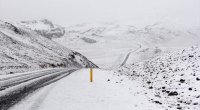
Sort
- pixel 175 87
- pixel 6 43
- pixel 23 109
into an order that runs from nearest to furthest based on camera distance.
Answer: pixel 23 109 < pixel 175 87 < pixel 6 43

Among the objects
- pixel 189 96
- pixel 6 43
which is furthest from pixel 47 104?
pixel 6 43

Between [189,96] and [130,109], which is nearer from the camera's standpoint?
[130,109]

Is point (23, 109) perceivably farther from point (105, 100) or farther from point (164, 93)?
point (164, 93)

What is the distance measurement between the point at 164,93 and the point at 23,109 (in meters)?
7.27

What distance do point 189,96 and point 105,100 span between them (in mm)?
3668

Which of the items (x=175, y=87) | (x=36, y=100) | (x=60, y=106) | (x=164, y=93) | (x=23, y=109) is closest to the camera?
(x=23, y=109)

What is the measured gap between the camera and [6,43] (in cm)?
6988

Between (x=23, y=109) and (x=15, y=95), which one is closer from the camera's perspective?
(x=23, y=109)

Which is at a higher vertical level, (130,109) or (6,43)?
(6,43)

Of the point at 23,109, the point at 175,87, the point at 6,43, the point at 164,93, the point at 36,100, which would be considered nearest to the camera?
the point at 23,109

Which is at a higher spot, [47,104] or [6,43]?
[6,43]

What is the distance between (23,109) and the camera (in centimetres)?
885

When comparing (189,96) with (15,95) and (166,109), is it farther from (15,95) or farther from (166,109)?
(15,95)

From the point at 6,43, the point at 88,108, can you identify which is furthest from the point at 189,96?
the point at 6,43
